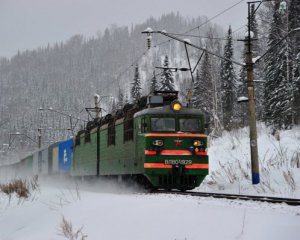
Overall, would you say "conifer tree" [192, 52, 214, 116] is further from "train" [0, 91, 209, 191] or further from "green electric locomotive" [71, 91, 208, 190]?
"green electric locomotive" [71, 91, 208, 190]

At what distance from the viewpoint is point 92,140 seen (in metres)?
21.7

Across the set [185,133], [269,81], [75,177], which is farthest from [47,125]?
[185,133]

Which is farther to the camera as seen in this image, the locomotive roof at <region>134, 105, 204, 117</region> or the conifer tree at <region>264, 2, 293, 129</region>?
the conifer tree at <region>264, 2, 293, 129</region>

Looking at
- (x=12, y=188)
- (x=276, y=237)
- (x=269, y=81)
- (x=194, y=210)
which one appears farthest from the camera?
(x=269, y=81)

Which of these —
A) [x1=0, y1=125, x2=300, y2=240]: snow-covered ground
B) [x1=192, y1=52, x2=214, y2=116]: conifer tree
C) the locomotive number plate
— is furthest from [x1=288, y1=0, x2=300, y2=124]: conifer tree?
the locomotive number plate

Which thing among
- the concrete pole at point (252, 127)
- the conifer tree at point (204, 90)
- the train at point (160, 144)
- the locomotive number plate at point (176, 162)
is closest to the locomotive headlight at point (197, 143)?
the train at point (160, 144)

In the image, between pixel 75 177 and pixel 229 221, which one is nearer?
pixel 229 221

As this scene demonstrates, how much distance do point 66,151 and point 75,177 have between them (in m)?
2.64

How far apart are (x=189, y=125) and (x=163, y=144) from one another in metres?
1.20

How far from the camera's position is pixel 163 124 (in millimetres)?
14547

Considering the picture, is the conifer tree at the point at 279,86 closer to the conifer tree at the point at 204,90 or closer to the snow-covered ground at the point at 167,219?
the conifer tree at the point at 204,90

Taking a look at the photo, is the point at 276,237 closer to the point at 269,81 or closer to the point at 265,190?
the point at 265,190

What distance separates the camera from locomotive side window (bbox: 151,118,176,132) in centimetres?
1441

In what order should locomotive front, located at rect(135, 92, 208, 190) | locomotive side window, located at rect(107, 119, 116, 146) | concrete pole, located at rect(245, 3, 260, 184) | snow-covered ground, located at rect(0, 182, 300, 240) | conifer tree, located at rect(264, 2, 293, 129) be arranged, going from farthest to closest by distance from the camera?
conifer tree, located at rect(264, 2, 293, 129), locomotive side window, located at rect(107, 119, 116, 146), concrete pole, located at rect(245, 3, 260, 184), locomotive front, located at rect(135, 92, 208, 190), snow-covered ground, located at rect(0, 182, 300, 240)
